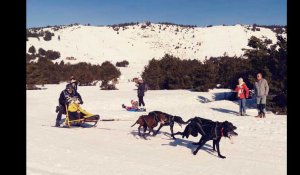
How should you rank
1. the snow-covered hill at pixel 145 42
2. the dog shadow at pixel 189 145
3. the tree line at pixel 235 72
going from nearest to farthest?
1. the dog shadow at pixel 189 145
2. the tree line at pixel 235 72
3. the snow-covered hill at pixel 145 42

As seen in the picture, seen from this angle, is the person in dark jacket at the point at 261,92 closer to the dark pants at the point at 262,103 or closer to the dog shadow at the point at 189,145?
the dark pants at the point at 262,103

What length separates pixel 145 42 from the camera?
7238 cm

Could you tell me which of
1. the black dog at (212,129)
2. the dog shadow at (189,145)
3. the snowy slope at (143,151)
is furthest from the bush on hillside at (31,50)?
the black dog at (212,129)

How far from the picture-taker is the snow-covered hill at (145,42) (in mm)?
62312

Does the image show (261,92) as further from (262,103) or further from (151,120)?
(151,120)

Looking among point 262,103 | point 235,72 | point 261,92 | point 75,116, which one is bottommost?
point 75,116

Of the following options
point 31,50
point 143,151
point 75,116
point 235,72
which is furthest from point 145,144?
point 31,50

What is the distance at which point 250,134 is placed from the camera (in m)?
12.5

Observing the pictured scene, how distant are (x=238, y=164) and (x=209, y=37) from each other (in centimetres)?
6741

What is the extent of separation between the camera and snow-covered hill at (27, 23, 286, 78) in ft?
204

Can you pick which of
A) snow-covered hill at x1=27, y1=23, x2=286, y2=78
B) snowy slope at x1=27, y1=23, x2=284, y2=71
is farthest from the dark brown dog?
snow-covered hill at x1=27, y1=23, x2=286, y2=78
